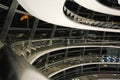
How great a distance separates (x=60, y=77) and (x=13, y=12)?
16289 mm

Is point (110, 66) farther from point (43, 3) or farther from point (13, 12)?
point (43, 3)

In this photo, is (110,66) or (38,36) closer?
(38,36)

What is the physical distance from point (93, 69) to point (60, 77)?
260 inches

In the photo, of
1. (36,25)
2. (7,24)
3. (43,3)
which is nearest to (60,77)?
(36,25)

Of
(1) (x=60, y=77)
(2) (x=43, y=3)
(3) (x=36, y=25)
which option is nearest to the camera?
(2) (x=43, y=3)

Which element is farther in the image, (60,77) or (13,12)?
(60,77)

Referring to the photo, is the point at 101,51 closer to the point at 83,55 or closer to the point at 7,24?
the point at 83,55

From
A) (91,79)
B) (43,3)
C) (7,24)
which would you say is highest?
(43,3)

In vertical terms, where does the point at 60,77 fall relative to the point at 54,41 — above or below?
below

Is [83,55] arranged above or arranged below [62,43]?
below

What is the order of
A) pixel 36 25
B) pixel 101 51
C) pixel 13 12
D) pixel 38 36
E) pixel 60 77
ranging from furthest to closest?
1. pixel 101 51
2. pixel 60 77
3. pixel 38 36
4. pixel 36 25
5. pixel 13 12

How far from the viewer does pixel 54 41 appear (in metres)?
19.7

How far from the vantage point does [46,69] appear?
22.9m

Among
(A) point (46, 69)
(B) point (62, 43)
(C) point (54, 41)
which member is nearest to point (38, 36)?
(C) point (54, 41)
